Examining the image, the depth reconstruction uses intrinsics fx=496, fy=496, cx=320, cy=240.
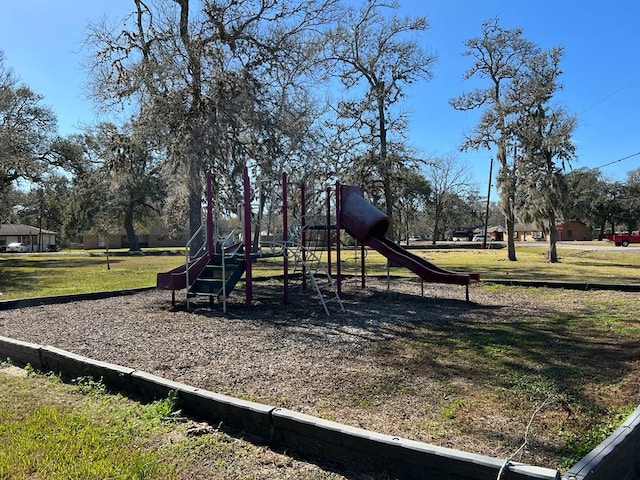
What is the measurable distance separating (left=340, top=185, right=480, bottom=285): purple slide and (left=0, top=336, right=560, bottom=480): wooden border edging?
20.3 ft

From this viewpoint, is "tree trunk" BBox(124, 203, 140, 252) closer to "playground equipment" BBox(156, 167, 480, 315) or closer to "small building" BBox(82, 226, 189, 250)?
"small building" BBox(82, 226, 189, 250)

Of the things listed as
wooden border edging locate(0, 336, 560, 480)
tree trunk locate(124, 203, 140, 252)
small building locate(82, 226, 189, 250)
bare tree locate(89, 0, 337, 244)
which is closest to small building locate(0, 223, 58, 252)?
small building locate(82, 226, 189, 250)

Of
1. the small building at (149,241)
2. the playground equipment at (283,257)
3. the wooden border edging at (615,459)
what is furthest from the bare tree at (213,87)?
the small building at (149,241)

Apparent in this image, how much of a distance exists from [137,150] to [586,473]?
14.2 m

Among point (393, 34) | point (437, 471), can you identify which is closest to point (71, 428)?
point (437, 471)

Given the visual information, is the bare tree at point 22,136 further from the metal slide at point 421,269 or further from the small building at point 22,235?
the small building at point 22,235

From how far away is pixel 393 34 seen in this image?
21750 mm

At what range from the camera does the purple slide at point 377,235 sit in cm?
928

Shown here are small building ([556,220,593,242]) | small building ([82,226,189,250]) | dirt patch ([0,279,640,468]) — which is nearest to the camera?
dirt patch ([0,279,640,468])

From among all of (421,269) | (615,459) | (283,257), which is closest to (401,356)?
(615,459)

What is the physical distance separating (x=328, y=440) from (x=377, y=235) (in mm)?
7518

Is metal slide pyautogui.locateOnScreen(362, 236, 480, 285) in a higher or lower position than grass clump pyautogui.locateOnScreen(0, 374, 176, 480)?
higher

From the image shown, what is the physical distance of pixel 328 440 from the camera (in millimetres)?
2955

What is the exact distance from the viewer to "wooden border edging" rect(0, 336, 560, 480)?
245cm
